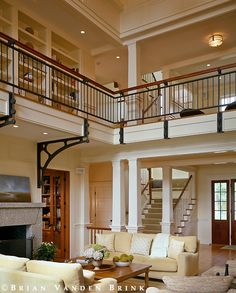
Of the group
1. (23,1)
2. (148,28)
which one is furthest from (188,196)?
(23,1)

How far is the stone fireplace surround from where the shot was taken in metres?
6.17

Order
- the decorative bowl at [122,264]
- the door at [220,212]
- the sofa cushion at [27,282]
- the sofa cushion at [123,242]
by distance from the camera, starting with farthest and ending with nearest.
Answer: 1. the door at [220,212]
2. the sofa cushion at [123,242]
3. the decorative bowl at [122,264]
4. the sofa cushion at [27,282]

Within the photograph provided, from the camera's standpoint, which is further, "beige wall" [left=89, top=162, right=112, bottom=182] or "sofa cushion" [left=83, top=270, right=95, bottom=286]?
"beige wall" [left=89, top=162, right=112, bottom=182]

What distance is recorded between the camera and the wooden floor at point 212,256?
8258 millimetres

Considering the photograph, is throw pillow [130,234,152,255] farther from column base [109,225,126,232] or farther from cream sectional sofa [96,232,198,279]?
column base [109,225,126,232]

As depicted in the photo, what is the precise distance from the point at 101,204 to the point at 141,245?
16.9 ft

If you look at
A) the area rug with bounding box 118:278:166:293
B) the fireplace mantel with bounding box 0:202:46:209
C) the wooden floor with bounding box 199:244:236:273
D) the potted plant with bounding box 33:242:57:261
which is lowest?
the wooden floor with bounding box 199:244:236:273

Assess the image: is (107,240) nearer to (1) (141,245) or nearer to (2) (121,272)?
(1) (141,245)

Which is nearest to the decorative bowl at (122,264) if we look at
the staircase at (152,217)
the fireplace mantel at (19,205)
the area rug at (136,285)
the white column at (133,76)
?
the area rug at (136,285)

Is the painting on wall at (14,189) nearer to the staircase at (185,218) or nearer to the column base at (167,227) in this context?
the column base at (167,227)

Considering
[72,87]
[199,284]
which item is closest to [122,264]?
[199,284]

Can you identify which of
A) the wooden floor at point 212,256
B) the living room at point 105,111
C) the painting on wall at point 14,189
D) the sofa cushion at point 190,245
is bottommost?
the wooden floor at point 212,256

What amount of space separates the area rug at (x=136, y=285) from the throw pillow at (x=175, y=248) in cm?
56

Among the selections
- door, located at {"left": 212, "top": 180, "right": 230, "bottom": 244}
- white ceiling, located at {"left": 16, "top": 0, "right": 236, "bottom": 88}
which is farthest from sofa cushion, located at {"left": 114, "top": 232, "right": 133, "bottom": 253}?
door, located at {"left": 212, "top": 180, "right": 230, "bottom": 244}
